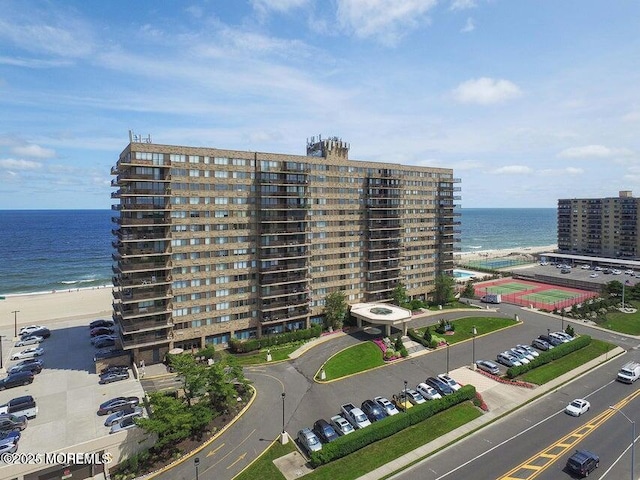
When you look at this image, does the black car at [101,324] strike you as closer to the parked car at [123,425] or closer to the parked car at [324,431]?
the parked car at [123,425]

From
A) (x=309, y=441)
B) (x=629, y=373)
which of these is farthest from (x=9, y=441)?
(x=629, y=373)

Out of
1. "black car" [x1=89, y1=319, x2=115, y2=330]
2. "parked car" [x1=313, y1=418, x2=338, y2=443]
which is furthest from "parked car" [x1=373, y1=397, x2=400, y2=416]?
"black car" [x1=89, y1=319, x2=115, y2=330]

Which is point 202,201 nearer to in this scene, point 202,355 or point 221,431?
point 202,355

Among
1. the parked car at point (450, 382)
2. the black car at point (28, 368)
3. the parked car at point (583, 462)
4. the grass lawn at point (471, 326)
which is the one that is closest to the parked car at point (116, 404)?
the black car at point (28, 368)

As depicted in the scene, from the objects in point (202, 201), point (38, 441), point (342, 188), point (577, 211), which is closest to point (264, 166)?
point (202, 201)

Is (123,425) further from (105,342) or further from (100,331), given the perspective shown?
(100,331)
